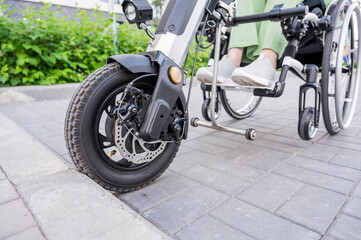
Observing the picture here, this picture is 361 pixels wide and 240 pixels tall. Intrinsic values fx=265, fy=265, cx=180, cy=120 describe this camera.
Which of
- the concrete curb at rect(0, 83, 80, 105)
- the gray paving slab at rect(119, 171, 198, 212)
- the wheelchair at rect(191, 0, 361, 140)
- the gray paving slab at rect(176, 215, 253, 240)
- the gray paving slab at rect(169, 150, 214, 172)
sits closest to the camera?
the gray paving slab at rect(176, 215, 253, 240)

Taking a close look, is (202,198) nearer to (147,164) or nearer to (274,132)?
(147,164)

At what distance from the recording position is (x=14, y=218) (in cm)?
85

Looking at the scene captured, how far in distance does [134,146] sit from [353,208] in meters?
0.88

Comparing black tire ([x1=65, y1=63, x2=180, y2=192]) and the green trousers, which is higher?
the green trousers

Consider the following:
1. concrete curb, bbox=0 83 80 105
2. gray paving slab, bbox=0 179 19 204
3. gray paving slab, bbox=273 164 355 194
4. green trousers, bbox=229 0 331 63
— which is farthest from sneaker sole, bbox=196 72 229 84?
concrete curb, bbox=0 83 80 105

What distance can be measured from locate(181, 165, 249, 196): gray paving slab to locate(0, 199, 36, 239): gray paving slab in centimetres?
71

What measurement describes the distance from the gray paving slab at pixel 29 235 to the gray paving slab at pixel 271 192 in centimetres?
74

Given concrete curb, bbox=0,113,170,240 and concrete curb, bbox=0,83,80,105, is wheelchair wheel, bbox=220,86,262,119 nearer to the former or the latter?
concrete curb, bbox=0,113,170,240

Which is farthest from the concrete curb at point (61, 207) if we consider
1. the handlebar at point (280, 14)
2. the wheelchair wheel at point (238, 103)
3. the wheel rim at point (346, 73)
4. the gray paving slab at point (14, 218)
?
the wheel rim at point (346, 73)

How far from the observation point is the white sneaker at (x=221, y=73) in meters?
1.65

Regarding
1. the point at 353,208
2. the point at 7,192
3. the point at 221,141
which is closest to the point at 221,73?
the point at 221,141

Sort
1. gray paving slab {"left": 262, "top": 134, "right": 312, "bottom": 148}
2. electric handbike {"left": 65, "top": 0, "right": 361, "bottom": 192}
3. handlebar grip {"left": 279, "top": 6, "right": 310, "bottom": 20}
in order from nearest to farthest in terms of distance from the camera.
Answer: electric handbike {"left": 65, "top": 0, "right": 361, "bottom": 192}, handlebar grip {"left": 279, "top": 6, "right": 310, "bottom": 20}, gray paving slab {"left": 262, "top": 134, "right": 312, "bottom": 148}

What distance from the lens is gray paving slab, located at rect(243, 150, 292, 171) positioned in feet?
4.75

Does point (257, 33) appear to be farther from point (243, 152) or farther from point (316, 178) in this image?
point (316, 178)
